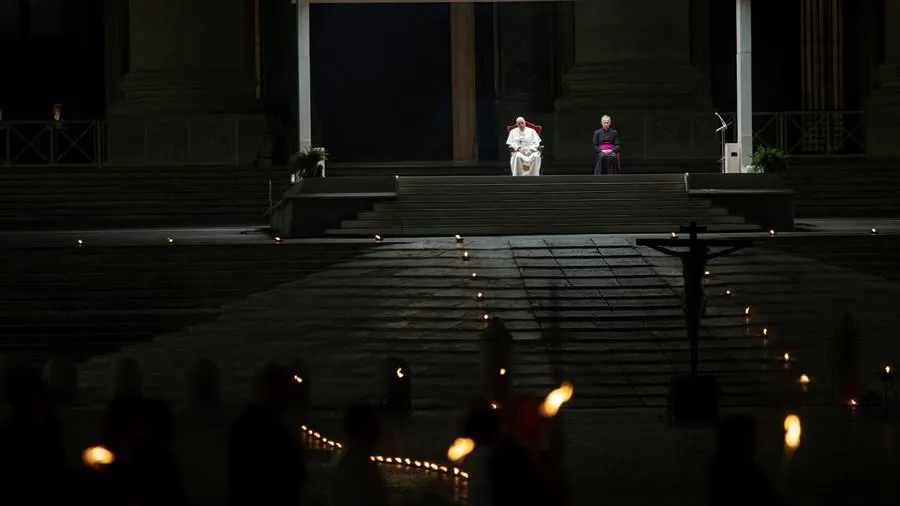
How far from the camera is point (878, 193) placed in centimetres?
3200

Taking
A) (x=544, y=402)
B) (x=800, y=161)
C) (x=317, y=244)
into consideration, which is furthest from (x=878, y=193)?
(x=544, y=402)

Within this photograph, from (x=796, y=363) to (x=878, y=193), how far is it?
13264 mm

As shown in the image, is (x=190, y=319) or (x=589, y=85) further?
(x=589, y=85)

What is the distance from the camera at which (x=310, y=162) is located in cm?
2942

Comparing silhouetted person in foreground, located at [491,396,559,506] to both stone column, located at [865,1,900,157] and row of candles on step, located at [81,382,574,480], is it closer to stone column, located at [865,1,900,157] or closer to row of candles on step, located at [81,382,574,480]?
row of candles on step, located at [81,382,574,480]

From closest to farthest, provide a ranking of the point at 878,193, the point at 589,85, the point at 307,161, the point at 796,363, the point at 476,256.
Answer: the point at 796,363 < the point at 476,256 < the point at 307,161 < the point at 878,193 < the point at 589,85

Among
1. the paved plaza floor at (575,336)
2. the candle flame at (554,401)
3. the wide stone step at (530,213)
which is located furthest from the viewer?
the wide stone step at (530,213)

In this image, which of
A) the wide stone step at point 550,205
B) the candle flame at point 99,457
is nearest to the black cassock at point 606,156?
the wide stone step at point 550,205

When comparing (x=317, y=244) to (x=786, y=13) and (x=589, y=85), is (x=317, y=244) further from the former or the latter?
(x=786, y=13)

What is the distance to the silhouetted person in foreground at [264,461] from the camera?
8148 mm

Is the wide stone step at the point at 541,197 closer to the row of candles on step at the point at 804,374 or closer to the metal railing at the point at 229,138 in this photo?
the row of candles on step at the point at 804,374

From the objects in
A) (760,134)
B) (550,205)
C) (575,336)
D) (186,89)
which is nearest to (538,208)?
(550,205)

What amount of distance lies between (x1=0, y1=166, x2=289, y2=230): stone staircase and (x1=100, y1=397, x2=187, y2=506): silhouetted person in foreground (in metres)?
24.5

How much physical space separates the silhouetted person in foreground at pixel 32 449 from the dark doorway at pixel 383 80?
111 feet
